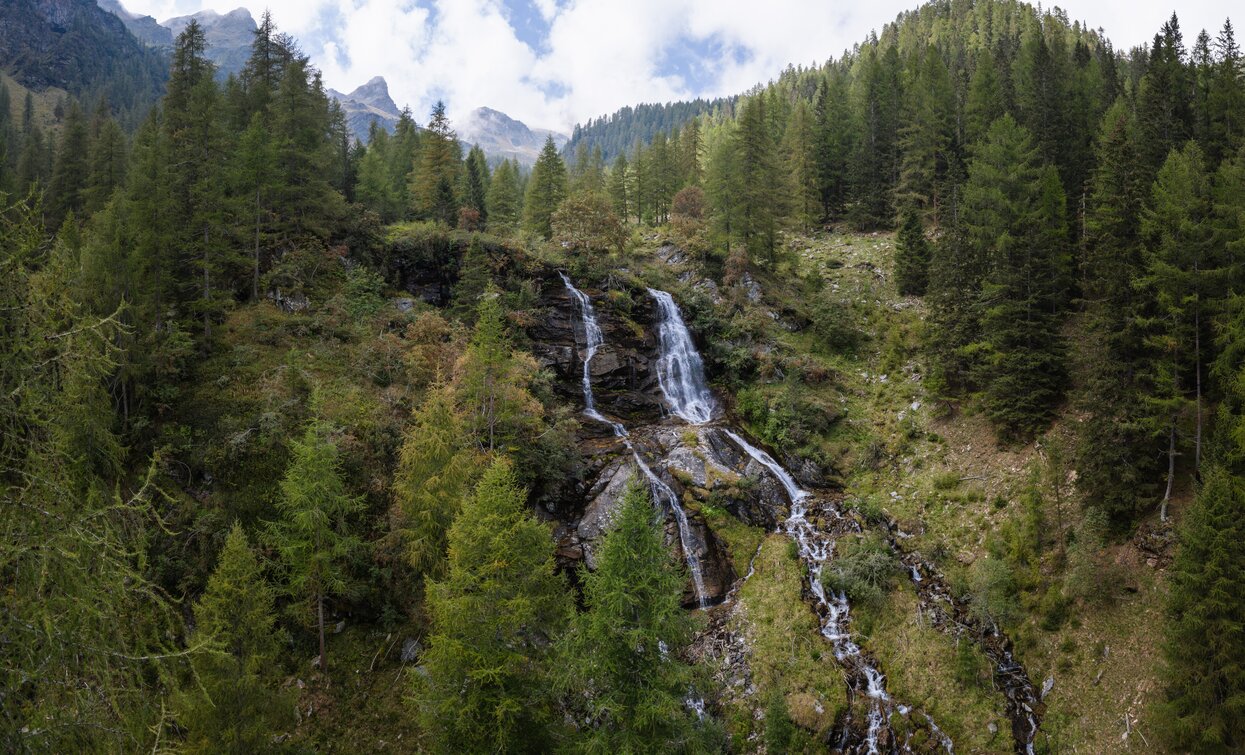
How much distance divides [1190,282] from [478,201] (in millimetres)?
54729

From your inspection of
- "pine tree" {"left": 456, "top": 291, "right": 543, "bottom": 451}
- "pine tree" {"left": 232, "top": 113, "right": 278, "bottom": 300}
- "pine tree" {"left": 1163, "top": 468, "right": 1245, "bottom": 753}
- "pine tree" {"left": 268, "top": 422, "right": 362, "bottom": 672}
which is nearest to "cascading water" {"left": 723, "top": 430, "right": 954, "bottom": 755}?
"pine tree" {"left": 1163, "top": 468, "right": 1245, "bottom": 753}

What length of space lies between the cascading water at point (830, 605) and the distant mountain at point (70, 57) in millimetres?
136849

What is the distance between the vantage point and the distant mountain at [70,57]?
396ft

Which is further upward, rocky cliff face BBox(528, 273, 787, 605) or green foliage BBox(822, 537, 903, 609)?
rocky cliff face BBox(528, 273, 787, 605)

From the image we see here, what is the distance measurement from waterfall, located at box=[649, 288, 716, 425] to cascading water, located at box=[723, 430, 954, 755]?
4.27m

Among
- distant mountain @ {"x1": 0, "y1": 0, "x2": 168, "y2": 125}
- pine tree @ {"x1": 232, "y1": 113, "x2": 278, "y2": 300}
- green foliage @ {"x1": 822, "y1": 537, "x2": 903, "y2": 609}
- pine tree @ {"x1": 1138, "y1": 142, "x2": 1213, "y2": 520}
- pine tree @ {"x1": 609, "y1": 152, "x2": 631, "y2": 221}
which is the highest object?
distant mountain @ {"x1": 0, "y1": 0, "x2": 168, "y2": 125}

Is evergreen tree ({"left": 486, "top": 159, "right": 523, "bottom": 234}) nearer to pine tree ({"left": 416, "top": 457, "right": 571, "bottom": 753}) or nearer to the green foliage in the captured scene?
the green foliage

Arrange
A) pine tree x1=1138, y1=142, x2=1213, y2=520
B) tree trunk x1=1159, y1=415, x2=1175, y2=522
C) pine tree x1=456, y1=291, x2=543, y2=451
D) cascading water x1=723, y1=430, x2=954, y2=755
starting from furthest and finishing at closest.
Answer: pine tree x1=456, y1=291, x2=543, y2=451 → pine tree x1=1138, y1=142, x2=1213, y2=520 → tree trunk x1=1159, y1=415, x2=1175, y2=522 → cascading water x1=723, y1=430, x2=954, y2=755

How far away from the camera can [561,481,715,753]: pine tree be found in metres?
13.9

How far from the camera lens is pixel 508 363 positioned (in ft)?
82.3

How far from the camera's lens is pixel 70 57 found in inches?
5039

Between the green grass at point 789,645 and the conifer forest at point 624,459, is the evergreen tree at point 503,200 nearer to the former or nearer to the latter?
the conifer forest at point 624,459

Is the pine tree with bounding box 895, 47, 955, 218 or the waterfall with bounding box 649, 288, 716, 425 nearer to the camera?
the waterfall with bounding box 649, 288, 716, 425

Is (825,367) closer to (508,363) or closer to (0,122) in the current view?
(508,363)
